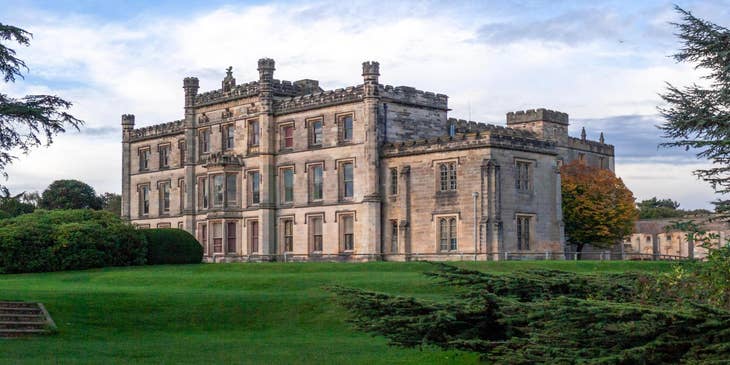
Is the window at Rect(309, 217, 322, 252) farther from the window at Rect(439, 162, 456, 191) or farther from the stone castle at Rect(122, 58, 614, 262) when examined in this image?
the window at Rect(439, 162, 456, 191)

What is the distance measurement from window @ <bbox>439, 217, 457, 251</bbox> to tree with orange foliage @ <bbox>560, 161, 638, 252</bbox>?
12.5m

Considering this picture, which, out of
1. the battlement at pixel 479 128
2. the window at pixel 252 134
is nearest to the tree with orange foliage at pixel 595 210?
the battlement at pixel 479 128

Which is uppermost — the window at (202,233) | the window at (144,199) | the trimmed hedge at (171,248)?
the window at (144,199)

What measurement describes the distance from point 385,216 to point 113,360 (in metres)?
40.0

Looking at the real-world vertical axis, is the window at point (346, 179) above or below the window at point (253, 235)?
above

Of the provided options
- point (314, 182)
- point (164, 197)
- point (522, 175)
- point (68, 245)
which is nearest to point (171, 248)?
point (68, 245)

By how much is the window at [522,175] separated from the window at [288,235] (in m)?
15.2

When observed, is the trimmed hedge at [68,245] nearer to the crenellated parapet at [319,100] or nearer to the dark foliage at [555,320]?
the crenellated parapet at [319,100]

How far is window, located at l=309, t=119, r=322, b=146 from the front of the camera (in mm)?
66250

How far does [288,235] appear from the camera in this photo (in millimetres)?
67875

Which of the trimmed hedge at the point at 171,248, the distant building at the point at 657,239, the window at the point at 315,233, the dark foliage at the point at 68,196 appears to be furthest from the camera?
the dark foliage at the point at 68,196

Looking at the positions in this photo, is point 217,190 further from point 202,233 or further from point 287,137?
point 287,137

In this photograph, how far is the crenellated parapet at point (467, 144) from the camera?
58219 millimetres

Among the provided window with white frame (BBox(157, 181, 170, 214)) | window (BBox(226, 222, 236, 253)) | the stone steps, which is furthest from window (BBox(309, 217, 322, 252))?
the stone steps
